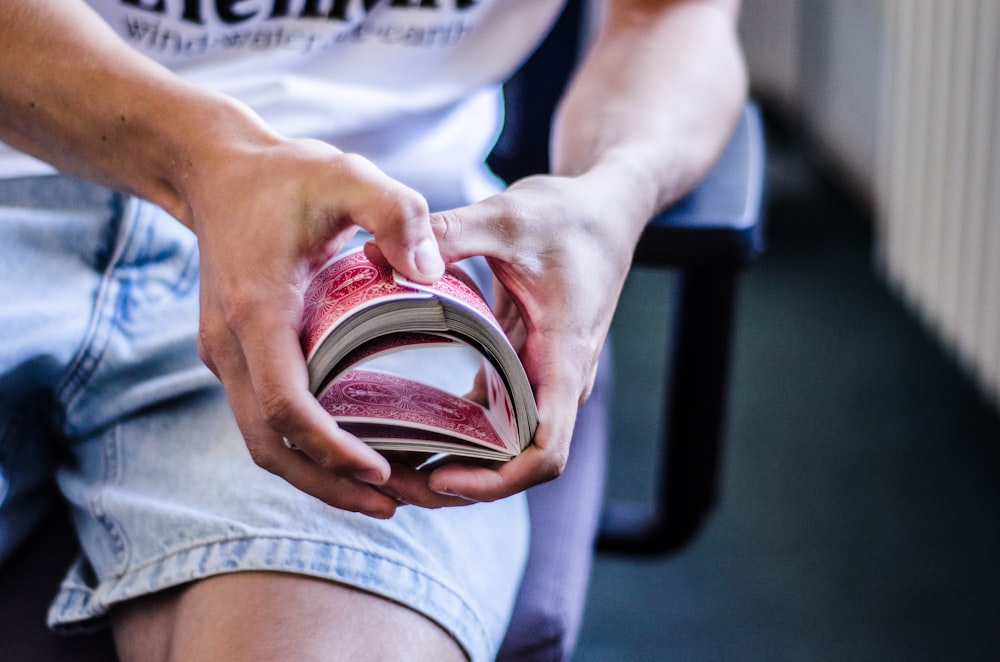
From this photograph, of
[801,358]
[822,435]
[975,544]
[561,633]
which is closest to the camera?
[561,633]

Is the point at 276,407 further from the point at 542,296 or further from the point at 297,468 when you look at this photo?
the point at 542,296

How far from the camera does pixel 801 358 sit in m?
1.91

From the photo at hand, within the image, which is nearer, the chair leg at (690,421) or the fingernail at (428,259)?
the fingernail at (428,259)

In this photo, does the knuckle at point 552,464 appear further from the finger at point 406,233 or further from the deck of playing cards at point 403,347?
the finger at point 406,233

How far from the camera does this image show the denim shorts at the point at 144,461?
57cm

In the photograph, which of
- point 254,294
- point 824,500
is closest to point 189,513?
point 254,294

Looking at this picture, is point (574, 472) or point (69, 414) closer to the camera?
point (69, 414)

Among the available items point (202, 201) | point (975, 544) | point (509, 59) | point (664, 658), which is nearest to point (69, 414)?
point (202, 201)

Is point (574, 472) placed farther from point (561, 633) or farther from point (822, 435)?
point (822, 435)

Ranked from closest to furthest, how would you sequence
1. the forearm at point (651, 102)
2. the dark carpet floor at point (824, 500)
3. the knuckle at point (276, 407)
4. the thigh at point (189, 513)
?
the knuckle at point (276, 407) < the thigh at point (189, 513) < the forearm at point (651, 102) < the dark carpet floor at point (824, 500)

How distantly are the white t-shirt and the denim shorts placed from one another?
0.10 metres

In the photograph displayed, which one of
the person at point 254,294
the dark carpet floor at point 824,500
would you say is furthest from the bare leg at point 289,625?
the dark carpet floor at point 824,500

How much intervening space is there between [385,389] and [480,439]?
8cm

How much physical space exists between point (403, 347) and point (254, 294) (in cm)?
8
